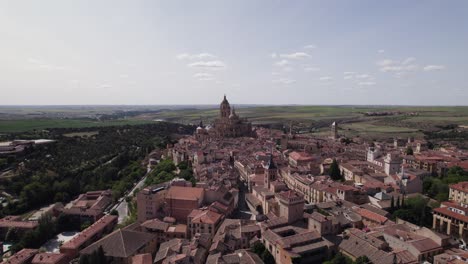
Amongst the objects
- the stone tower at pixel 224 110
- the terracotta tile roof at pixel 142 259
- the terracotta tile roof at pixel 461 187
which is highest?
the stone tower at pixel 224 110

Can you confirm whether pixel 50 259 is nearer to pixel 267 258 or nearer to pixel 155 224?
pixel 155 224

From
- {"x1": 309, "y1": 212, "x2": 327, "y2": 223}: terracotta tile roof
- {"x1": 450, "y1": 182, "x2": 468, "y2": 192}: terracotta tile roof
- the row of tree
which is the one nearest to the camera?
{"x1": 309, "y1": 212, "x2": 327, "y2": 223}: terracotta tile roof

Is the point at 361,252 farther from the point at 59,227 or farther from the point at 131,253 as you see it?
the point at 59,227

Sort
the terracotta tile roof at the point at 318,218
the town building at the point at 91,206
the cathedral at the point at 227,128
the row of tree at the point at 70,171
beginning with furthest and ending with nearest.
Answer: the cathedral at the point at 227,128
the row of tree at the point at 70,171
the town building at the point at 91,206
the terracotta tile roof at the point at 318,218

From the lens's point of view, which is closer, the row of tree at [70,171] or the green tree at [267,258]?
the green tree at [267,258]

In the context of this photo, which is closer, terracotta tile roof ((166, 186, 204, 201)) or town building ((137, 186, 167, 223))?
town building ((137, 186, 167, 223))

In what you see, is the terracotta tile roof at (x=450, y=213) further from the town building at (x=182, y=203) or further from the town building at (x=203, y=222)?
the town building at (x=182, y=203)

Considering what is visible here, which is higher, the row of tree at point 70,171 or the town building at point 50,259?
the row of tree at point 70,171

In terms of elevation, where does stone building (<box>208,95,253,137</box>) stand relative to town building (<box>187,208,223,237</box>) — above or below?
above

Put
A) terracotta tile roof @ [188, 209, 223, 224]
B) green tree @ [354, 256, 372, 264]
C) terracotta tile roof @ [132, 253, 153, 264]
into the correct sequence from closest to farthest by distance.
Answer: green tree @ [354, 256, 372, 264] < terracotta tile roof @ [132, 253, 153, 264] < terracotta tile roof @ [188, 209, 223, 224]

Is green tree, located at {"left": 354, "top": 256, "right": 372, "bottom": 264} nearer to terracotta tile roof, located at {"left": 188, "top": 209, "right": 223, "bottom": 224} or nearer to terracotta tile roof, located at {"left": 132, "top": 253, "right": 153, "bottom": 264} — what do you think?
terracotta tile roof, located at {"left": 188, "top": 209, "right": 223, "bottom": 224}

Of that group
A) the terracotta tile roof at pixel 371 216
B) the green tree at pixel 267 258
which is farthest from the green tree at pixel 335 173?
the green tree at pixel 267 258

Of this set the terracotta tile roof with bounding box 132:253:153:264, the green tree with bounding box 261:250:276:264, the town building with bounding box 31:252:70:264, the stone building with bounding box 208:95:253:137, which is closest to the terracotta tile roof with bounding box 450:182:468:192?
the green tree with bounding box 261:250:276:264
